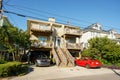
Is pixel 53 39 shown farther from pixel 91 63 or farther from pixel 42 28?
pixel 91 63

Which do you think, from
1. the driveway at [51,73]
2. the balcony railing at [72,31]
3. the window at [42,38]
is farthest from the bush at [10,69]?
the balcony railing at [72,31]

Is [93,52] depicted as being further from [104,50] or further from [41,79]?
[41,79]

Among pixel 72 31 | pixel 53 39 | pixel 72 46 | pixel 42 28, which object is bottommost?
pixel 72 46

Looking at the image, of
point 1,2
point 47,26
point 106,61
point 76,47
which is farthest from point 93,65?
point 1,2

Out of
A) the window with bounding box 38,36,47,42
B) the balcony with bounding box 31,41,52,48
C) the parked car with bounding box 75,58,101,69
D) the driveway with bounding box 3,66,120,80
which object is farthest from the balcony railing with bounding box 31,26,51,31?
the driveway with bounding box 3,66,120,80

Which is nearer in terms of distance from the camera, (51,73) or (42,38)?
(51,73)

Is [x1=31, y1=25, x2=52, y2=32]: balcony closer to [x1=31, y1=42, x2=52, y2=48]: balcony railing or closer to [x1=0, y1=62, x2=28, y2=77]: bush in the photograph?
[x1=31, y1=42, x2=52, y2=48]: balcony railing

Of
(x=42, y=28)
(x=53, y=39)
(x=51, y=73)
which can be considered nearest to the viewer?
(x=51, y=73)

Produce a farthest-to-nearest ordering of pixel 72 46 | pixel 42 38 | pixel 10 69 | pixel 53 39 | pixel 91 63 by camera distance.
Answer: pixel 53 39 < pixel 72 46 < pixel 42 38 < pixel 91 63 < pixel 10 69

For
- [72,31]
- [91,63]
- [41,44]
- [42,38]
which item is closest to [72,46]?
[72,31]

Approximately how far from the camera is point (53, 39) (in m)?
29.6

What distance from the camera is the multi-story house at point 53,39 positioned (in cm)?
2523

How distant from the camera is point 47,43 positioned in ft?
87.6

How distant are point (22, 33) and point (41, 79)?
395 inches
